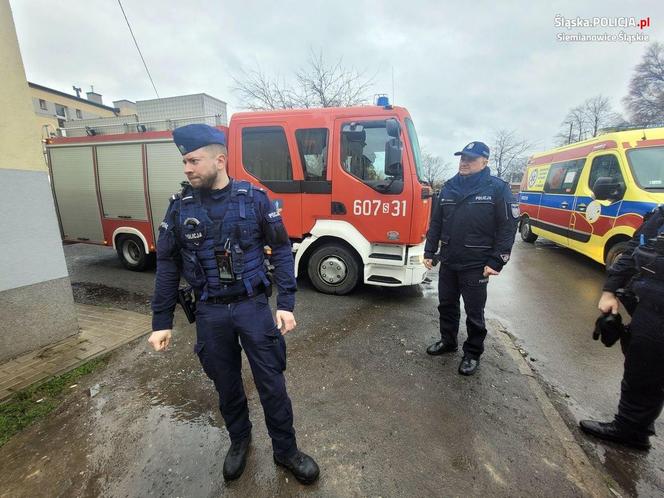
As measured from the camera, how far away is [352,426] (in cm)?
227

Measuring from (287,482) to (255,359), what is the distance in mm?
764

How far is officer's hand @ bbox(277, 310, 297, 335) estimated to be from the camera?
1.72m

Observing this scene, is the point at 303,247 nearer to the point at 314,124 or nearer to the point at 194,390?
the point at 314,124

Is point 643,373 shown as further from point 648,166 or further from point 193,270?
point 648,166

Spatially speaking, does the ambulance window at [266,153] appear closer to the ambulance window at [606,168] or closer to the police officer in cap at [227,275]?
the police officer in cap at [227,275]

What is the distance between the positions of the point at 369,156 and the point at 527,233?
7.39 metres

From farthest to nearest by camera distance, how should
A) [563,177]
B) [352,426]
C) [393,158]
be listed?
[563,177] → [393,158] → [352,426]

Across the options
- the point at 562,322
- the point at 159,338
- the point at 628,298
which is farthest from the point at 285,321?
the point at 562,322

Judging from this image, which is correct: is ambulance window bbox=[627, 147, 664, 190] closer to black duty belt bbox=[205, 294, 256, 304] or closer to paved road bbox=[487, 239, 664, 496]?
paved road bbox=[487, 239, 664, 496]

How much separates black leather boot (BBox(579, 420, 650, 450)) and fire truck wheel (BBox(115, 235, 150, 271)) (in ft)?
22.0

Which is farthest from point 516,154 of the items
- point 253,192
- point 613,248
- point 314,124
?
point 253,192

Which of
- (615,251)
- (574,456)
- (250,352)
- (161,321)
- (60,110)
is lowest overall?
(574,456)

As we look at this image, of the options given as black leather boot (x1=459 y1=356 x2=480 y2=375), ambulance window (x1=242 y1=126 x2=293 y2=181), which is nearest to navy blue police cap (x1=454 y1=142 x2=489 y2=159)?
black leather boot (x1=459 y1=356 x2=480 y2=375)

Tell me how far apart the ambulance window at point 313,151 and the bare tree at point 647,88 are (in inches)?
1423
